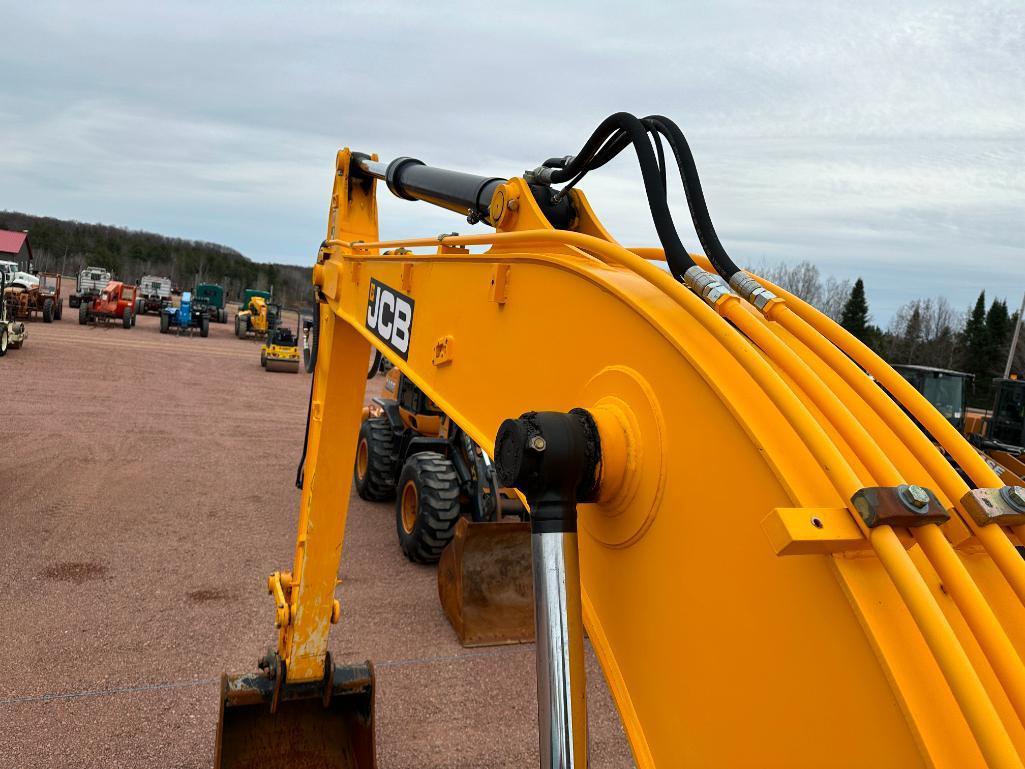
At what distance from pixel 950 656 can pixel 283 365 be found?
23.5m

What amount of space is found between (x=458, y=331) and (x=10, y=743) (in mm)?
4057

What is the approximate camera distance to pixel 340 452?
349 cm

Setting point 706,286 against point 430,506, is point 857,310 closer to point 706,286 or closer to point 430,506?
point 430,506

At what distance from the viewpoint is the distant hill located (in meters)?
65.9

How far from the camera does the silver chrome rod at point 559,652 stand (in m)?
1.27

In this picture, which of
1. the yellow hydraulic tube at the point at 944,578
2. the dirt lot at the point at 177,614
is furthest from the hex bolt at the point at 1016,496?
the dirt lot at the point at 177,614

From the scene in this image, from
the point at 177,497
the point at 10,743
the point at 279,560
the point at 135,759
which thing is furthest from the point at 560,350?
the point at 177,497

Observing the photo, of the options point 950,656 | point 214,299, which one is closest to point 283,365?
point 214,299

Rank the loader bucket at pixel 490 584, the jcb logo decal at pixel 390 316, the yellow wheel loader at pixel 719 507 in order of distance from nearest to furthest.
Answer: the yellow wheel loader at pixel 719 507 < the jcb logo decal at pixel 390 316 < the loader bucket at pixel 490 584

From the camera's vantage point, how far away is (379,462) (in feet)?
29.9

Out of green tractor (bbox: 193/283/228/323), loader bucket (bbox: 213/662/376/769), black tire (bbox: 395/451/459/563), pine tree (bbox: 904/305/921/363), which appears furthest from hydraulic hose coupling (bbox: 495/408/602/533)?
pine tree (bbox: 904/305/921/363)

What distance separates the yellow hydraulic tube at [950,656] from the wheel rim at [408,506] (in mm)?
Answer: 6815

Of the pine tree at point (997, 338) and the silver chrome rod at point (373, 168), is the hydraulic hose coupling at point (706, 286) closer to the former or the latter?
the silver chrome rod at point (373, 168)

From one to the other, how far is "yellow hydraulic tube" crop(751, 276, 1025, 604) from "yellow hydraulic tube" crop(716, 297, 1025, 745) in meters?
0.12
